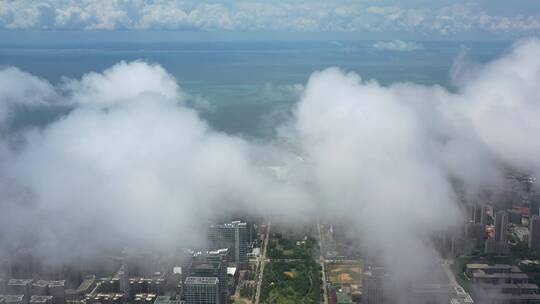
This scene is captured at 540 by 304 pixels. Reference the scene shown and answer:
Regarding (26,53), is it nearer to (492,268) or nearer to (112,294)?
(112,294)

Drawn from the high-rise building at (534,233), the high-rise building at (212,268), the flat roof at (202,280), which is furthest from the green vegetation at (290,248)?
the high-rise building at (534,233)

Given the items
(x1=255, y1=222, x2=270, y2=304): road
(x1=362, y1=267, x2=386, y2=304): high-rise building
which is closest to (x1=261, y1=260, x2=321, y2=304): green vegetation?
(x1=255, y1=222, x2=270, y2=304): road

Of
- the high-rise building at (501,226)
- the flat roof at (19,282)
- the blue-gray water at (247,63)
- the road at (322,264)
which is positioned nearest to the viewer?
the flat roof at (19,282)

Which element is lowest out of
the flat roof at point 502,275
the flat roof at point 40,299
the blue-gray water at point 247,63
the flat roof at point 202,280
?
the flat roof at point 40,299

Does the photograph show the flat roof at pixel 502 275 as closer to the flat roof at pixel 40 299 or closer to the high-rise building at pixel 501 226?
the high-rise building at pixel 501 226

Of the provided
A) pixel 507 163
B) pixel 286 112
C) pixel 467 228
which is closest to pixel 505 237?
pixel 467 228
